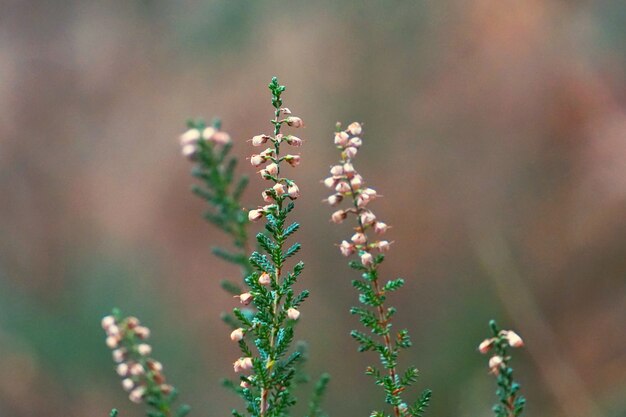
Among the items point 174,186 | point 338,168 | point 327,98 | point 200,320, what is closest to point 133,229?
point 174,186

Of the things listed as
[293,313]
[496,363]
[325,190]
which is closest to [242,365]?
[293,313]

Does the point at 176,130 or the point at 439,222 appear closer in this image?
the point at 439,222

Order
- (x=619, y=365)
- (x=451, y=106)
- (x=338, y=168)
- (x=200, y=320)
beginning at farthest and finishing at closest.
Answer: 1. (x=200, y=320)
2. (x=451, y=106)
3. (x=619, y=365)
4. (x=338, y=168)

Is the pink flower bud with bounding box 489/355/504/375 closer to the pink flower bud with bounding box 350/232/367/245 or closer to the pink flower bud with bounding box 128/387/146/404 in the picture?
the pink flower bud with bounding box 350/232/367/245

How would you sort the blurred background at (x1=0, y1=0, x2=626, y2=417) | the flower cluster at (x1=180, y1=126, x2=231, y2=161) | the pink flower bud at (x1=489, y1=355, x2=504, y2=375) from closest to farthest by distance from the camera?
the pink flower bud at (x1=489, y1=355, x2=504, y2=375)
the flower cluster at (x1=180, y1=126, x2=231, y2=161)
the blurred background at (x1=0, y1=0, x2=626, y2=417)

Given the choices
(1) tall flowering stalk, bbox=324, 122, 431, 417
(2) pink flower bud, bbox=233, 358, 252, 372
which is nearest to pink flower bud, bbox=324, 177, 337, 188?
(1) tall flowering stalk, bbox=324, 122, 431, 417

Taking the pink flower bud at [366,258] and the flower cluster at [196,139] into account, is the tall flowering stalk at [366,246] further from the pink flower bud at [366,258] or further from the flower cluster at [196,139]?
the flower cluster at [196,139]

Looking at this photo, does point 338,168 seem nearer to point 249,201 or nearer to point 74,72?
point 249,201

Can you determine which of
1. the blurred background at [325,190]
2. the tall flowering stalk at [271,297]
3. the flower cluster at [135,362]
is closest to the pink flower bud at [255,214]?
the tall flowering stalk at [271,297]

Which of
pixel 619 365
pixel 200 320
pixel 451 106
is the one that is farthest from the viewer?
pixel 200 320
